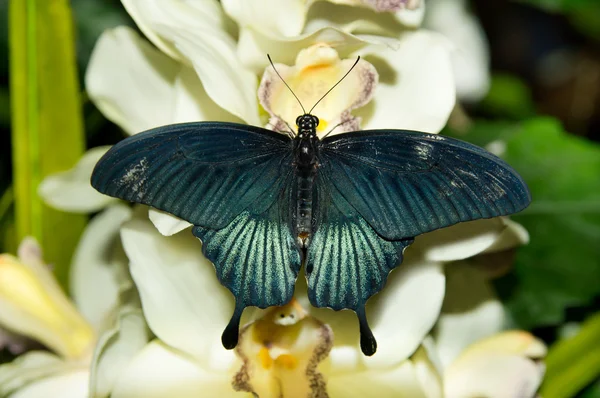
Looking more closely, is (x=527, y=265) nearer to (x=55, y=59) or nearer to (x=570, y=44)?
(x=55, y=59)

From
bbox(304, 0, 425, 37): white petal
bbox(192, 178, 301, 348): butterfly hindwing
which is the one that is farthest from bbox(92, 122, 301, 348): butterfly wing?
bbox(304, 0, 425, 37): white petal

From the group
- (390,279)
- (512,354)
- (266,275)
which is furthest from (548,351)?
(266,275)

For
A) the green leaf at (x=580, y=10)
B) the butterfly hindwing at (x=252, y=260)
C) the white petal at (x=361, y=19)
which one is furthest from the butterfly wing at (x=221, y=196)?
the green leaf at (x=580, y=10)

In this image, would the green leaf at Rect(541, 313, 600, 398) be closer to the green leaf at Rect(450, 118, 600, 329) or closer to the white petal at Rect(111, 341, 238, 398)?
the green leaf at Rect(450, 118, 600, 329)

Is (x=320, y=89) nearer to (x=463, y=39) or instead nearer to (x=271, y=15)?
(x=271, y=15)

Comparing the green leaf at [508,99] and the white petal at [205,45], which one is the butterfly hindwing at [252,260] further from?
the green leaf at [508,99]

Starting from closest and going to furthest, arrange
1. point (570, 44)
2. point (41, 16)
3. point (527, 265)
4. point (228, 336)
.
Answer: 1. point (228, 336)
2. point (41, 16)
3. point (527, 265)
4. point (570, 44)
